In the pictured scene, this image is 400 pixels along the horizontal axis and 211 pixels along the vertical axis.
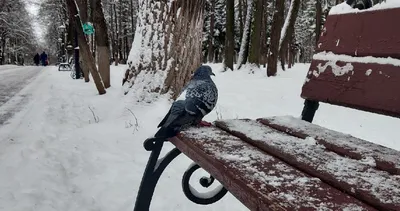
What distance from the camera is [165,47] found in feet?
17.0

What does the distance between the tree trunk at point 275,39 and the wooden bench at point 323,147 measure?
29.5ft

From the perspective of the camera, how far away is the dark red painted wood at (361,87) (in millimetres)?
1774

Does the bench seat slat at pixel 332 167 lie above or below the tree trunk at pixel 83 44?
below

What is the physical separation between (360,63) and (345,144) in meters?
0.64

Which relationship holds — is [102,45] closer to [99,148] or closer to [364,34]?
[99,148]

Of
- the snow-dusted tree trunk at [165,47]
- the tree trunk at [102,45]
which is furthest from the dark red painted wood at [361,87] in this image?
the tree trunk at [102,45]

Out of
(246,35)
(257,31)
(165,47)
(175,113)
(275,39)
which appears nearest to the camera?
(175,113)

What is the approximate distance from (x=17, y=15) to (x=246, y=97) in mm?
37751

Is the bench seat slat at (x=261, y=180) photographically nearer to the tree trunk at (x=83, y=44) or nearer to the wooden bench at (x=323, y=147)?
the wooden bench at (x=323, y=147)

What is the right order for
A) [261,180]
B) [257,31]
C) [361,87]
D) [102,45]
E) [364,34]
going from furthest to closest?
1. [257,31]
2. [102,45]
3. [364,34]
4. [361,87]
5. [261,180]

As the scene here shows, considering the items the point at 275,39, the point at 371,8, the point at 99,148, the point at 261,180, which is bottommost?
the point at 99,148

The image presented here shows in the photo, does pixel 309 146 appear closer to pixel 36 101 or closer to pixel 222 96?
pixel 222 96

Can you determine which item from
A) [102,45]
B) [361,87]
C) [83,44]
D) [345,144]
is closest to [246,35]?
[102,45]

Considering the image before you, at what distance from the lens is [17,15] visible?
37781 millimetres
